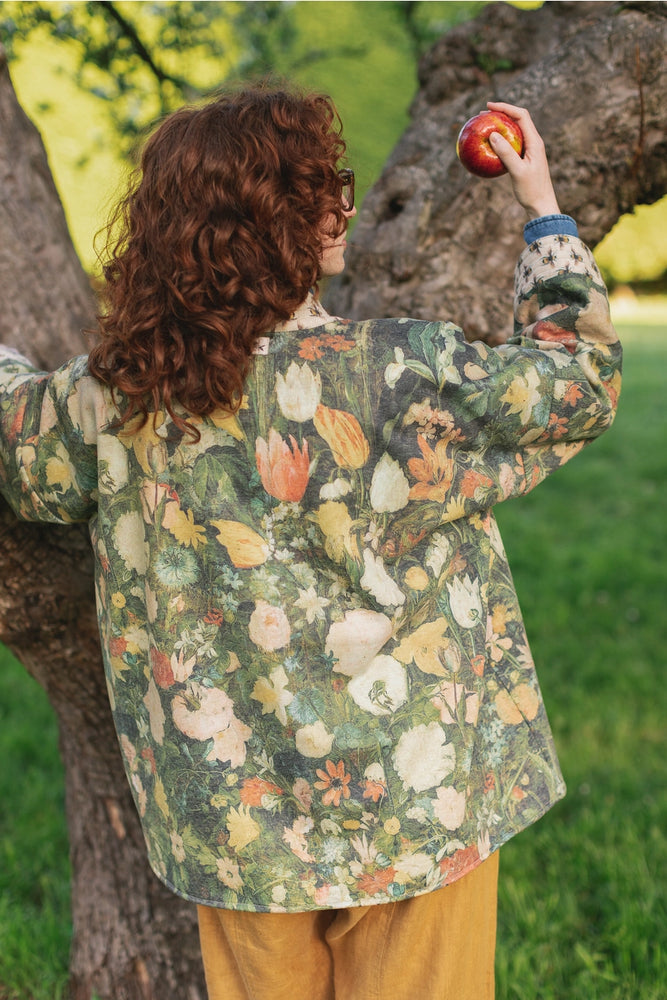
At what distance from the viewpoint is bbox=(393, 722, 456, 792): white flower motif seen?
1457 millimetres

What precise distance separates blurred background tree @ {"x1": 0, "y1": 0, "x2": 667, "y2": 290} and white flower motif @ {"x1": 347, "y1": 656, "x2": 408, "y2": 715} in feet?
4.51

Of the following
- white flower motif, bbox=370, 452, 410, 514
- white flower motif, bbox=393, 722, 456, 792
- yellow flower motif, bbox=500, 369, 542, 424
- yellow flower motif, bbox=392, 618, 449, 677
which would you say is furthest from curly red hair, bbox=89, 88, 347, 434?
white flower motif, bbox=393, 722, 456, 792

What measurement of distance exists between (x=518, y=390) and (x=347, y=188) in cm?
44

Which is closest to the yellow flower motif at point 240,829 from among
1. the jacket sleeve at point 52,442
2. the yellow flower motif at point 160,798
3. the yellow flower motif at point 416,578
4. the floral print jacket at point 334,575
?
the floral print jacket at point 334,575

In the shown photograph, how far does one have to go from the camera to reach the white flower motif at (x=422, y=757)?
1457 millimetres

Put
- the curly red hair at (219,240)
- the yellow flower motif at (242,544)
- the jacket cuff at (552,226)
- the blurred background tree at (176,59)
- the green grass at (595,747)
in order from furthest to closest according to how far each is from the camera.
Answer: the blurred background tree at (176,59), the green grass at (595,747), the jacket cuff at (552,226), the yellow flower motif at (242,544), the curly red hair at (219,240)

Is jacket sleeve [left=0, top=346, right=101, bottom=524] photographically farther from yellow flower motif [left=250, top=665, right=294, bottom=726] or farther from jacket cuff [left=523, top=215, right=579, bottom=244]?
jacket cuff [left=523, top=215, right=579, bottom=244]

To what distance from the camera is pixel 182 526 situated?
56.8 inches

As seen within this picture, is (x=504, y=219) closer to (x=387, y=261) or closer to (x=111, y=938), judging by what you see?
(x=387, y=261)

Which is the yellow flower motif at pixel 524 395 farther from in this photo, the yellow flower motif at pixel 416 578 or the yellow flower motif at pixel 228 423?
the yellow flower motif at pixel 228 423

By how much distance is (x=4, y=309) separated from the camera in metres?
2.05

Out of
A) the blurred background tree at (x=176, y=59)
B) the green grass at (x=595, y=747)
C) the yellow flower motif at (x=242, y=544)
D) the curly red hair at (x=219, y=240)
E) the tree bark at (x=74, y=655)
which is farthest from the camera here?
the blurred background tree at (x=176, y=59)

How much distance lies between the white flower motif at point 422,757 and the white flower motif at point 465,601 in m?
0.18

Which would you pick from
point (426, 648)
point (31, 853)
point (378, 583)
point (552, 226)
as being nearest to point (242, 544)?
point (378, 583)
